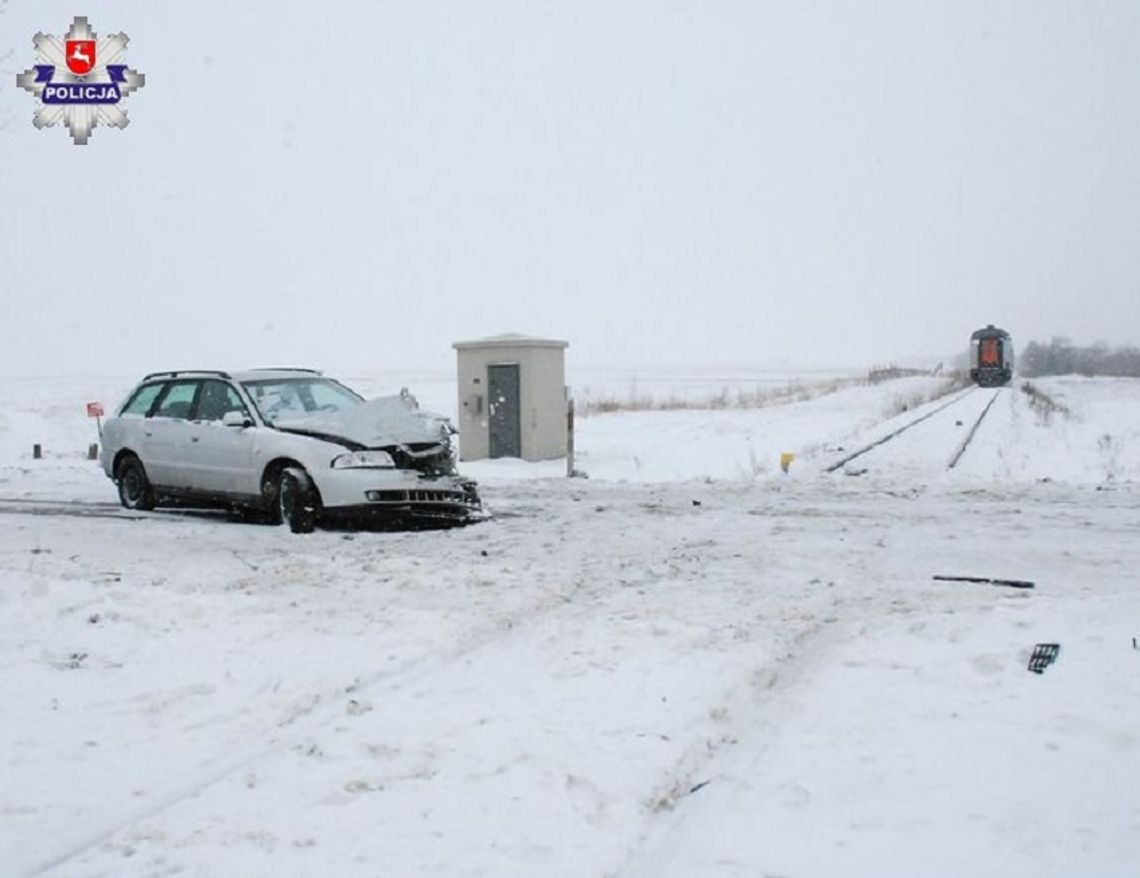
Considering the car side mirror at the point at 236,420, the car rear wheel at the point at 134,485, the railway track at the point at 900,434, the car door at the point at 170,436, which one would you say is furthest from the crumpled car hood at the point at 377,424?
the railway track at the point at 900,434

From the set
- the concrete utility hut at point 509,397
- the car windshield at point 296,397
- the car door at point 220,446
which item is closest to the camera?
the car door at point 220,446

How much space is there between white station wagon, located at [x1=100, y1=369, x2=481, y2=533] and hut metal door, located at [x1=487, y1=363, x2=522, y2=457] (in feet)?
19.0

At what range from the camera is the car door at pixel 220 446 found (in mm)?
11758

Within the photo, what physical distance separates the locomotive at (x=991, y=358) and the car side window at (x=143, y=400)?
5628 cm

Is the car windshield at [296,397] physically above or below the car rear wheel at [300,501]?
above

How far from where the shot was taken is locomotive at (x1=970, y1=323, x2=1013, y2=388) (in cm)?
6191

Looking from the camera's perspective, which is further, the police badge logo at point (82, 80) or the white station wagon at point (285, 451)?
the police badge logo at point (82, 80)

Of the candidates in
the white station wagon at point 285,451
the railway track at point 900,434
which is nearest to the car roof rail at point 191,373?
the white station wagon at point 285,451

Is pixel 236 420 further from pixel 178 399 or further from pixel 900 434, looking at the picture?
pixel 900 434

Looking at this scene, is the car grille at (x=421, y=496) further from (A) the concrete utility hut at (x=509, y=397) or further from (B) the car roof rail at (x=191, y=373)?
(A) the concrete utility hut at (x=509, y=397)

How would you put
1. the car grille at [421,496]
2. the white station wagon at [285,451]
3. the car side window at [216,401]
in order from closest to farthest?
the car grille at [421,496] < the white station wagon at [285,451] < the car side window at [216,401]

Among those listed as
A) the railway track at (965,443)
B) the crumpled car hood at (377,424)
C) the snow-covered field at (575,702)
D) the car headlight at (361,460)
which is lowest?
the snow-covered field at (575,702)

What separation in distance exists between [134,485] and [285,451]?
3.16 m

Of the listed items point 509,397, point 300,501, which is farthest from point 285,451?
point 509,397
